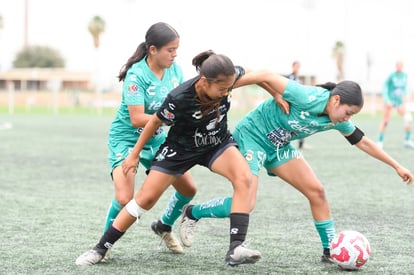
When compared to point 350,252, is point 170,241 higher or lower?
lower

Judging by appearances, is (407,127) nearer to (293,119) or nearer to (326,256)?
(326,256)

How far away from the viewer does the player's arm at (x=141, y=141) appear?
5.77 m

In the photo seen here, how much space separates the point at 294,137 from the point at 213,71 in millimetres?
1288

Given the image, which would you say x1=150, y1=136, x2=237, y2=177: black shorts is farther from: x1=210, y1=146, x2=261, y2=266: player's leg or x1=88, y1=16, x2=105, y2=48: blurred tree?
x1=88, y1=16, x2=105, y2=48: blurred tree

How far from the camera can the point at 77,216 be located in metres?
8.74

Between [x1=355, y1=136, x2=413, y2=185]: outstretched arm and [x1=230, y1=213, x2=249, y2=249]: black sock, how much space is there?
1258 millimetres

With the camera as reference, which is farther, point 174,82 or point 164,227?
point 164,227

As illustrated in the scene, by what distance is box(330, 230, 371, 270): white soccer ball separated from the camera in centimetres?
595

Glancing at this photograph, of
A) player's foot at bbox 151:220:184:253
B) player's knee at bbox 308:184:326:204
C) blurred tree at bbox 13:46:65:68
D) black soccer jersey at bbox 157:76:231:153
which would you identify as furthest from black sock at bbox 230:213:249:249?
blurred tree at bbox 13:46:65:68

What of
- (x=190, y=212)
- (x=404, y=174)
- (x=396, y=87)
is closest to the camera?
(x=404, y=174)

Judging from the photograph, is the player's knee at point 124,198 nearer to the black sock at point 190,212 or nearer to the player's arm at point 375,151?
the black sock at point 190,212

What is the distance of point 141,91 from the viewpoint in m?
6.27

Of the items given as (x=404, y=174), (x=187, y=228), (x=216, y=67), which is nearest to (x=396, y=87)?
(x=404, y=174)

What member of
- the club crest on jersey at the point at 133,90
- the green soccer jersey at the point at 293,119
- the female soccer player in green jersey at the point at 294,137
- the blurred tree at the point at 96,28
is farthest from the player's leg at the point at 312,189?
the blurred tree at the point at 96,28
